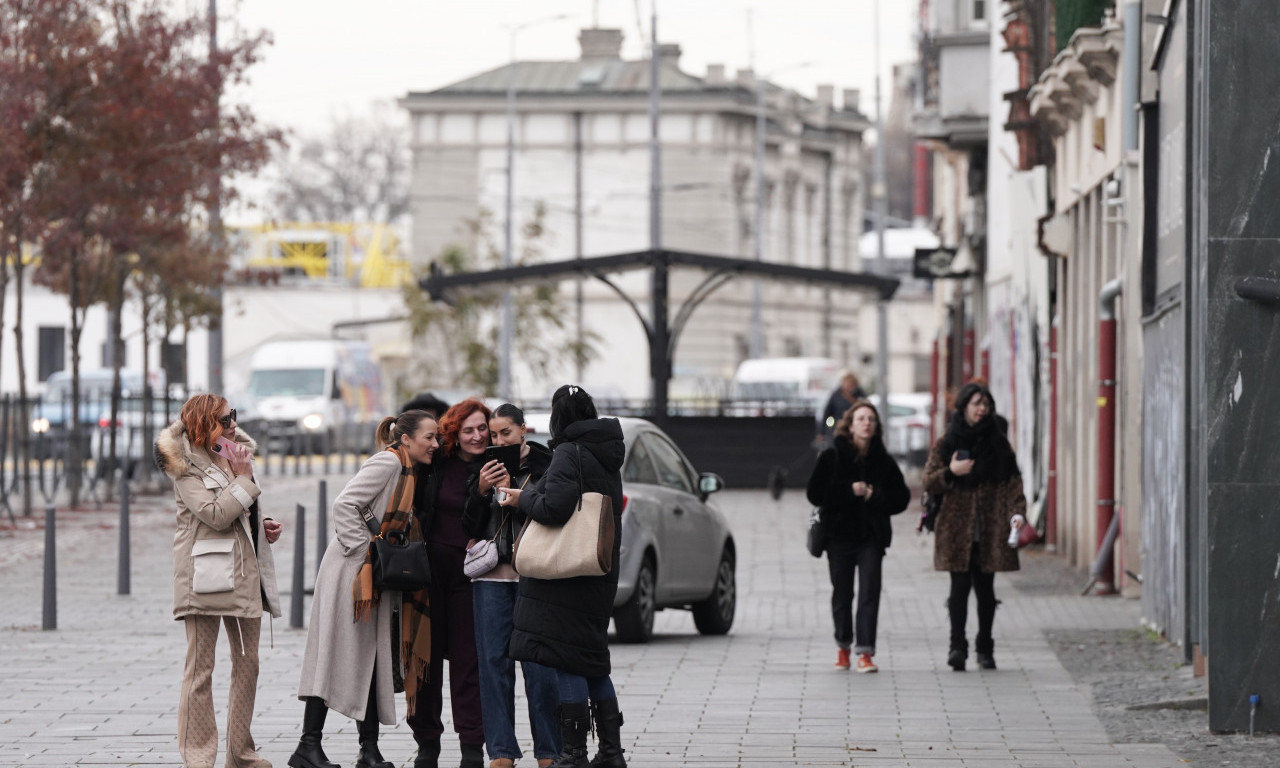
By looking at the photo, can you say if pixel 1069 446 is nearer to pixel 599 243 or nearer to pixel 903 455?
pixel 903 455

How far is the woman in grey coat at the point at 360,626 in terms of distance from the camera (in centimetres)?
923

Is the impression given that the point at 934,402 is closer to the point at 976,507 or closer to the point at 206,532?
the point at 976,507

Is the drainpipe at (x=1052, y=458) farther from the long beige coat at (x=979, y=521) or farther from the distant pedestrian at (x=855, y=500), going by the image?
the distant pedestrian at (x=855, y=500)

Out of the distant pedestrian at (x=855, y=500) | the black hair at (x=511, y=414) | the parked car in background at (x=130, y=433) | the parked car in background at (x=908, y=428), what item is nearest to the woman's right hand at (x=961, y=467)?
the distant pedestrian at (x=855, y=500)

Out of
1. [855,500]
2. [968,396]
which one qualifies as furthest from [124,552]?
[968,396]

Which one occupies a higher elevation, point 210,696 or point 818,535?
point 818,535

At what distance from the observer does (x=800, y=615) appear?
1725cm

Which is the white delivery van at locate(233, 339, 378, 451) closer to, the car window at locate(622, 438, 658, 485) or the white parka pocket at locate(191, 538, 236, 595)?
the car window at locate(622, 438, 658, 485)

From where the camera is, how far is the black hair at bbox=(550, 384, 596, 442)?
904 cm

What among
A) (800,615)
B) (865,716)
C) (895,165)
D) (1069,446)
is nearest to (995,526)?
(865,716)

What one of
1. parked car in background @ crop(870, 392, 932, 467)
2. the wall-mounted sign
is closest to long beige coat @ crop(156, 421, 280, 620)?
the wall-mounted sign

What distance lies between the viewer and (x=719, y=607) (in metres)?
15.9

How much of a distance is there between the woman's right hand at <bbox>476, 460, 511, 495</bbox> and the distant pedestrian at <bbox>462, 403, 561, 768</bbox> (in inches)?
3.5

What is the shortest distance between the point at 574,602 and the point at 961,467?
5.16 meters
